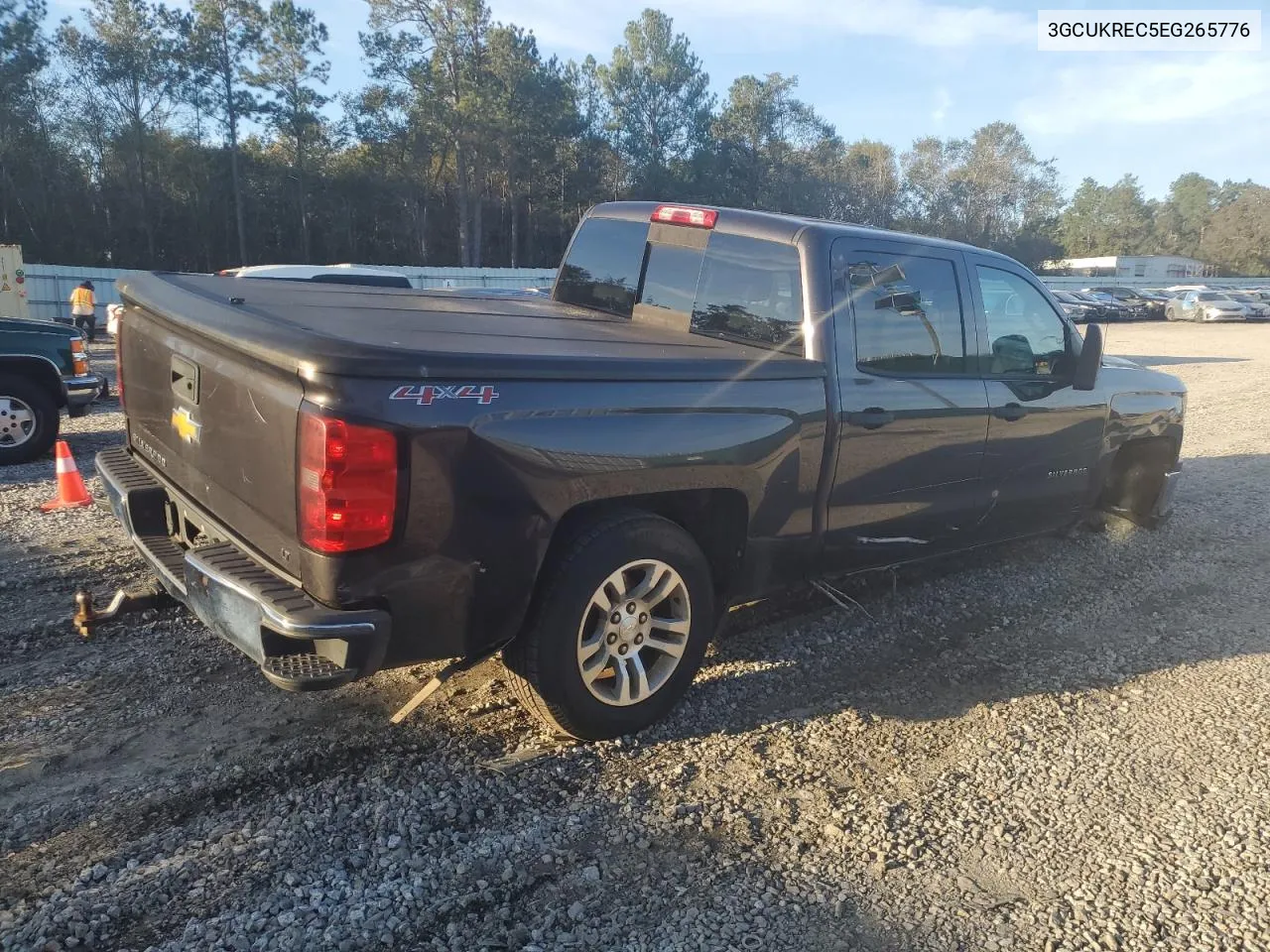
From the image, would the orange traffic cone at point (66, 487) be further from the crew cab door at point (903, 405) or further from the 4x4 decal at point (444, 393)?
the crew cab door at point (903, 405)

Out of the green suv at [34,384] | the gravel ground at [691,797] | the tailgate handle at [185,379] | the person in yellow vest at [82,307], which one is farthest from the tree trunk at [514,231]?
the tailgate handle at [185,379]

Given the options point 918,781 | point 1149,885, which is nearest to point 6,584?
point 918,781

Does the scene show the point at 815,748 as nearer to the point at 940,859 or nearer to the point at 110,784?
the point at 940,859

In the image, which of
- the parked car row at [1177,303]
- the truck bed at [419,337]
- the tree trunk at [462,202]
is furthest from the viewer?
the tree trunk at [462,202]

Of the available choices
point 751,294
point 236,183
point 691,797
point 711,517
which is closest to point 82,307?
point 751,294

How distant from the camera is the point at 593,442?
10.1 ft

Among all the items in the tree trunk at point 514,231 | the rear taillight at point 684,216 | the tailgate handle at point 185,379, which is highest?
the tree trunk at point 514,231

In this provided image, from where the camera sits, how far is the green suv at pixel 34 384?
7.73 metres

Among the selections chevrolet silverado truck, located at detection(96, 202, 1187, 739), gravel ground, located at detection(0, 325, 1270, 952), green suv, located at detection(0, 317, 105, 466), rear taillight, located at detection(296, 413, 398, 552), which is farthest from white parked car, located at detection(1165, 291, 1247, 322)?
rear taillight, located at detection(296, 413, 398, 552)

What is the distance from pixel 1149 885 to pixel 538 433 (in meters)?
2.39

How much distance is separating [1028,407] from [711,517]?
218 cm

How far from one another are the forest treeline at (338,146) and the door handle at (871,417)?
146 feet

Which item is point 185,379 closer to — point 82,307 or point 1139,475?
point 1139,475

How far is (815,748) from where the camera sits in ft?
11.6
